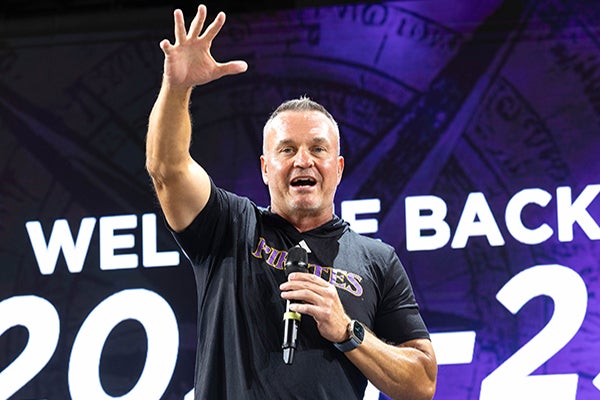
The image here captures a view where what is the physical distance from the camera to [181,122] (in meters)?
1.84

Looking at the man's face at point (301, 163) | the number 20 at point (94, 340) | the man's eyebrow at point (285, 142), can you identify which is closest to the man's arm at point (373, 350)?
the man's face at point (301, 163)

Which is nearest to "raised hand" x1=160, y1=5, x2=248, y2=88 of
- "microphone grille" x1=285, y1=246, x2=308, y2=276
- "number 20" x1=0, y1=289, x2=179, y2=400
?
"microphone grille" x1=285, y1=246, x2=308, y2=276

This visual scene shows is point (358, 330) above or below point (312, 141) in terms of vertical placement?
below

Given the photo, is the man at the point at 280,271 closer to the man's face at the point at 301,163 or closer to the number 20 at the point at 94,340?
the man's face at the point at 301,163

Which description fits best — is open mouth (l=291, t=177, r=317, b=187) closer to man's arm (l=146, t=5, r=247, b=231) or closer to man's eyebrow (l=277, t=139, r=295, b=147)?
man's eyebrow (l=277, t=139, r=295, b=147)

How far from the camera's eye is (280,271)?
1.94 meters

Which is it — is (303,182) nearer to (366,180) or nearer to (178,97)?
(178,97)

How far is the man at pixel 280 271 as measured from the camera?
182cm

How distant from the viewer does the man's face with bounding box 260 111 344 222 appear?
204cm

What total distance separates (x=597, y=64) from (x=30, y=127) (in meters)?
2.33

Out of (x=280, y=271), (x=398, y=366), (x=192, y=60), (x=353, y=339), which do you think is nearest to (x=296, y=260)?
(x=280, y=271)

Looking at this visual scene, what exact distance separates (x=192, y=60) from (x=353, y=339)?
68cm

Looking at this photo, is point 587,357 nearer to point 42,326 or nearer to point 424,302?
point 424,302

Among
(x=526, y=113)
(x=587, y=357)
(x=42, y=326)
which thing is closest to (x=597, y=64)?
(x=526, y=113)
